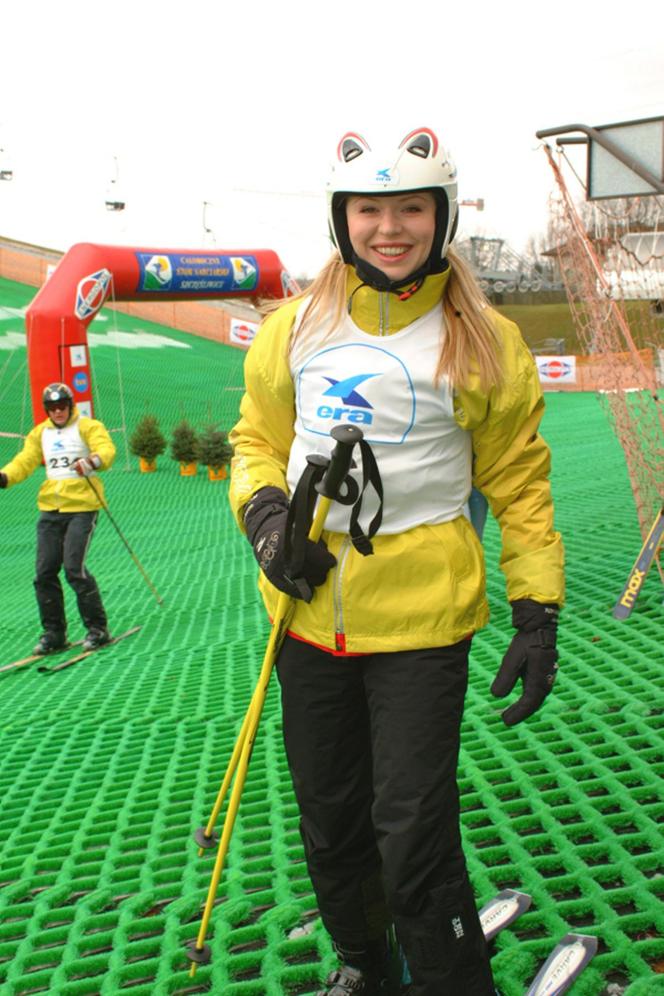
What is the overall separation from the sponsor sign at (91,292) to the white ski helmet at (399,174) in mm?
13676

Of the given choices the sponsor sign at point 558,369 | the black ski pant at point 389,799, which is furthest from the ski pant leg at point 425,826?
the sponsor sign at point 558,369

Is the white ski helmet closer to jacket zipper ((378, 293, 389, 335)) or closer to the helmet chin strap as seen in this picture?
the helmet chin strap

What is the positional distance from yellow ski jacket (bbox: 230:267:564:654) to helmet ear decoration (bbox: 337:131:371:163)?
0.24 metres

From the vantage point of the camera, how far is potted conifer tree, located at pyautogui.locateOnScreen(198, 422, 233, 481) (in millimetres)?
18219

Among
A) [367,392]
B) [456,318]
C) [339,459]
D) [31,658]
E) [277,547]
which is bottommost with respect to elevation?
[31,658]

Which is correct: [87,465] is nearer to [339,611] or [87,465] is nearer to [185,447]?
[339,611]

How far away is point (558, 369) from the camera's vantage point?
1357 inches

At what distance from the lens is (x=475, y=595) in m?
2.22

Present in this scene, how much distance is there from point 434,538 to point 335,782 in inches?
22.8

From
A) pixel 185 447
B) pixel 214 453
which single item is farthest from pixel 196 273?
pixel 214 453

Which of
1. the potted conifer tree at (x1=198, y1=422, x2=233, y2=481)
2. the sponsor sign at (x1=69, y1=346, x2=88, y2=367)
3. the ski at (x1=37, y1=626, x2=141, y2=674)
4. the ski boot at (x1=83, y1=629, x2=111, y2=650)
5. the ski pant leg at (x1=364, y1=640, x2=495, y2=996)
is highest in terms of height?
the sponsor sign at (x1=69, y1=346, x2=88, y2=367)

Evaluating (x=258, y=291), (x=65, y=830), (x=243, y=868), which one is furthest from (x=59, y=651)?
(x=258, y=291)

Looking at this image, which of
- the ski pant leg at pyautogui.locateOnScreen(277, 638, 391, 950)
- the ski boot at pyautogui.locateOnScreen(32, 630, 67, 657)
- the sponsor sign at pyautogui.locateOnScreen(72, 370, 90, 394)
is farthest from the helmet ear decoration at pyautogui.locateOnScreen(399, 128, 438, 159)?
the sponsor sign at pyautogui.locateOnScreen(72, 370, 90, 394)

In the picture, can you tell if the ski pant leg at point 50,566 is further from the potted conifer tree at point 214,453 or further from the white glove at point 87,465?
the potted conifer tree at point 214,453
